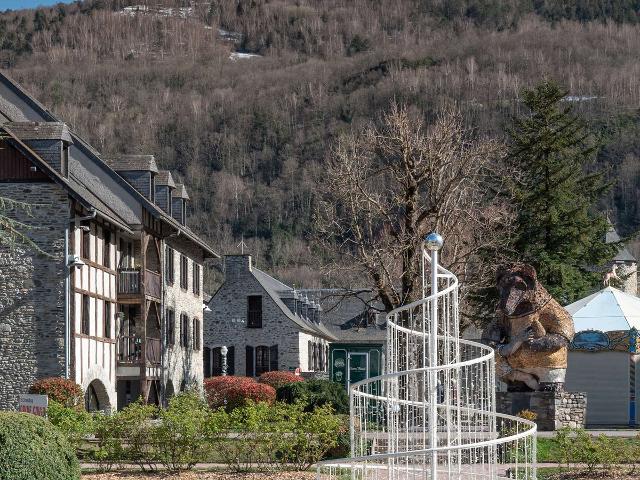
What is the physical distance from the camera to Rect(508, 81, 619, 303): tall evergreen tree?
45.1m

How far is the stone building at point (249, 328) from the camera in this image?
59031 mm

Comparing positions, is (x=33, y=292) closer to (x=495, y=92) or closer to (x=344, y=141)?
(x=344, y=141)

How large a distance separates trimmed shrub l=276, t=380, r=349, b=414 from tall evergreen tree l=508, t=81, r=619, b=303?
10.6m

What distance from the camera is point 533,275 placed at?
29.0 meters

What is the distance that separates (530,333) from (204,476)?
1221cm

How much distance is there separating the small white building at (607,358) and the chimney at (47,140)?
51.6 ft

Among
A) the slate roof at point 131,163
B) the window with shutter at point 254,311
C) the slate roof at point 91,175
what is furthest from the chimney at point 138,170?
the window with shutter at point 254,311

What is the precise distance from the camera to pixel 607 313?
1404 inches

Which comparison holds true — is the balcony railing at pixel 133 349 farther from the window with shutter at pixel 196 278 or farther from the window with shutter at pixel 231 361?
the window with shutter at pixel 231 361

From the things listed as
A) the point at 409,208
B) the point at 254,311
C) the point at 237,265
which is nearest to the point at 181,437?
the point at 409,208

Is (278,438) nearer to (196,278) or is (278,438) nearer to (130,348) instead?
(130,348)

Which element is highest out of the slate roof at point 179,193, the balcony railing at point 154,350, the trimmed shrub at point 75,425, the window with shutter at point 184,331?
the slate roof at point 179,193

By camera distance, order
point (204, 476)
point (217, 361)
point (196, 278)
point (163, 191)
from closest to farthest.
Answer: point (204, 476) → point (163, 191) → point (196, 278) → point (217, 361)

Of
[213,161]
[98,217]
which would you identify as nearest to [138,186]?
[98,217]
